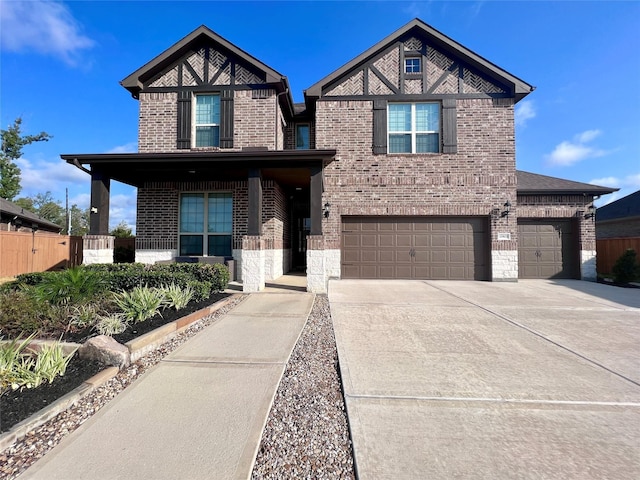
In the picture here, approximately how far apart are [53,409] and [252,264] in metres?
5.42

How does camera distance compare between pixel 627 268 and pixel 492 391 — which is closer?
pixel 492 391

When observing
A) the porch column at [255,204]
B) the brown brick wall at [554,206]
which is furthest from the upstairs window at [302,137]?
the brown brick wall at [554,206]

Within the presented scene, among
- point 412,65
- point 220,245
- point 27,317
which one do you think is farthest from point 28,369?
point 412,65

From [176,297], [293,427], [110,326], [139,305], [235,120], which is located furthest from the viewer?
[235,120]

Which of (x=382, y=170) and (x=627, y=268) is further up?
(x=382, y=170)

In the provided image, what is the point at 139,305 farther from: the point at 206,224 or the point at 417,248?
the point at 417,248

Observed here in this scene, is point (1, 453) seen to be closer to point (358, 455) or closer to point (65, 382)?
point (65, 382)

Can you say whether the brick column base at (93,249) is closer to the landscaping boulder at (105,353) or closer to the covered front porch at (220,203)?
the covered front porch at (220,203)

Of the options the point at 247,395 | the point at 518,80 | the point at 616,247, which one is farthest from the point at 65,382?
the point at 616,247

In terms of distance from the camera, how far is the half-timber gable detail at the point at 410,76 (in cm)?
1005

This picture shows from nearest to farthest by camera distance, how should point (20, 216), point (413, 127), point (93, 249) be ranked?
point (93, 249) < point (413, 127) < point (20, 216)

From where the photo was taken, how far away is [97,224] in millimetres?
8367

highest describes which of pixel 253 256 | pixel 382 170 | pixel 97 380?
pixel 382 170

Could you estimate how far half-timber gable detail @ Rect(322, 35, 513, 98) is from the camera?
33.0ft
